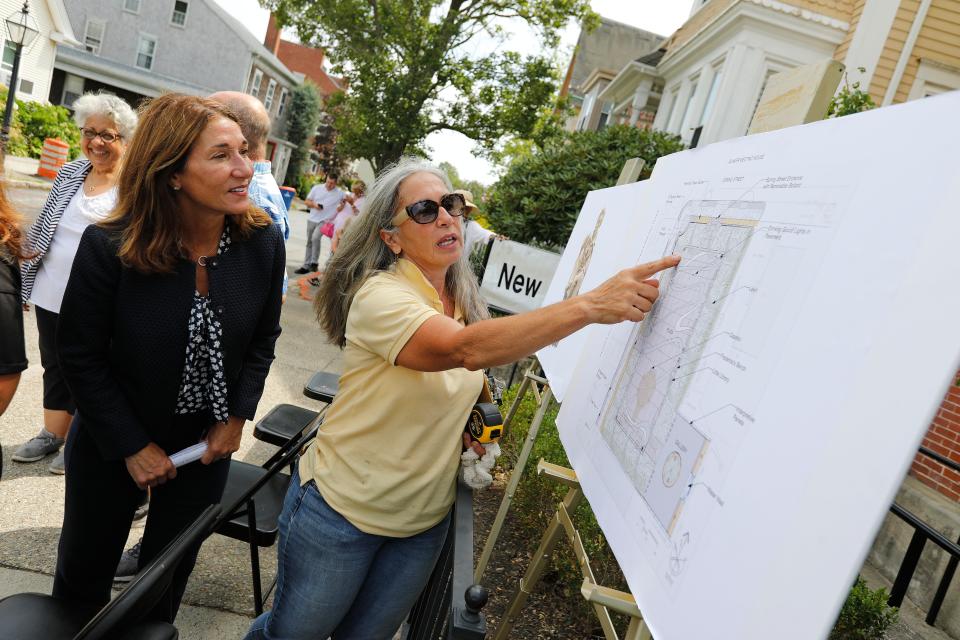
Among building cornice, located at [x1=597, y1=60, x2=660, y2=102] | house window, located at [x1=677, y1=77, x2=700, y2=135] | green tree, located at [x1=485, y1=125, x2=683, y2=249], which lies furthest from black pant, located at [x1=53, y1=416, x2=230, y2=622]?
building cornice, located at [x1=597, y1=60, x2=660, y2=102]

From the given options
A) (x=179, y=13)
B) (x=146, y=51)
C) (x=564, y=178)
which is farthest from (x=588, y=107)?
(x=146, y=51)

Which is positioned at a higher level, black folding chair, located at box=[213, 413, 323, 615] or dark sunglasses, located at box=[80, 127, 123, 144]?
dark sunglasses, located at box=[80, 127, 123, 144]

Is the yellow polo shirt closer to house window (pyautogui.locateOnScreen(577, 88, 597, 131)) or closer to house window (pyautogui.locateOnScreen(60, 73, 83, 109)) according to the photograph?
house window (pyautogui.locateOnScreen(577, 88, 597, 131))

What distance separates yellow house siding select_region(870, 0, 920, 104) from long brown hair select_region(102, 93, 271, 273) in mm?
9893

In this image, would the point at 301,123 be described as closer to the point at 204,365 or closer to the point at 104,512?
the point at 204,365

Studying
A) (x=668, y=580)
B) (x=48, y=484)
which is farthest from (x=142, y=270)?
(x=48, y=484)

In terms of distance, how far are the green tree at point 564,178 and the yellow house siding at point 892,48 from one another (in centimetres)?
336

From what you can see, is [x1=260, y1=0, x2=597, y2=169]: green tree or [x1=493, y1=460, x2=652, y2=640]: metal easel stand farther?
[x1=260, y1=0, x2=597, y2=169]: green tree

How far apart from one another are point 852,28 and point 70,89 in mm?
35330

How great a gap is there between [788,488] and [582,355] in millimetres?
1306

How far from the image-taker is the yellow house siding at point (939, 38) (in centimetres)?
890

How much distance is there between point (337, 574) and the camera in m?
1.85

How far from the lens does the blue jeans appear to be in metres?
1.85

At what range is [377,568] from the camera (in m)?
1.97
